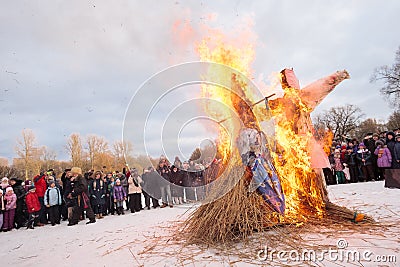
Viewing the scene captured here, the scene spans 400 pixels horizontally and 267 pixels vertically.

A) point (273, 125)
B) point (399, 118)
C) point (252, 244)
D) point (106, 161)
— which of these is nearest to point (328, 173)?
point (273, 125)

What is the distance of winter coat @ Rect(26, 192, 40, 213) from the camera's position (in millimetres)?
9094

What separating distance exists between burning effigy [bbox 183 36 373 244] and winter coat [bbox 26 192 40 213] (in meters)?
6.79

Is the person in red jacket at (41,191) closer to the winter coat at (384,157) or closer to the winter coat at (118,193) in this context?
the winter coat at (118,193)

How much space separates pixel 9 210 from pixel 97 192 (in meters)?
2.70

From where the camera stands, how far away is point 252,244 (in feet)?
12.5

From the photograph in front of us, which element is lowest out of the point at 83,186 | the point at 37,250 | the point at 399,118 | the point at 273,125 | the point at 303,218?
the point at 37,250

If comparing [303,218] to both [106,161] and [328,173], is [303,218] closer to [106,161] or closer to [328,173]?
[328,173]

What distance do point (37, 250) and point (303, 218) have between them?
5024 mm

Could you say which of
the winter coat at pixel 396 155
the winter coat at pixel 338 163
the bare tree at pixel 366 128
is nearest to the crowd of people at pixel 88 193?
the winter coat at pixel 338 163

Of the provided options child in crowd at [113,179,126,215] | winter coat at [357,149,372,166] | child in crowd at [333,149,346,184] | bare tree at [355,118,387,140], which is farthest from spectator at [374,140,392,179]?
bare tree at [355,118,387,140]

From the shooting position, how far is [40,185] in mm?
9766

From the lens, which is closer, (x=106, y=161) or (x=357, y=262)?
(x=357, y=262)

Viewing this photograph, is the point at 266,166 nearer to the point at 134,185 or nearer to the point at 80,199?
the point at 80,199

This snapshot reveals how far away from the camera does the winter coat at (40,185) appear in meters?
9.64
